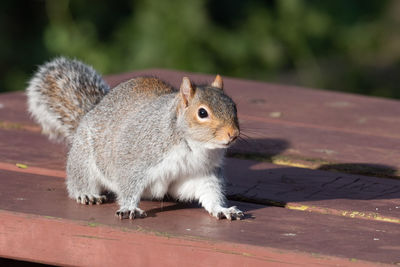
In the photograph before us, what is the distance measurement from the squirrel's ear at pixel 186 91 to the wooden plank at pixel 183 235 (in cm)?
24

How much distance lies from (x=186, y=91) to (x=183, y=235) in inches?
16.3

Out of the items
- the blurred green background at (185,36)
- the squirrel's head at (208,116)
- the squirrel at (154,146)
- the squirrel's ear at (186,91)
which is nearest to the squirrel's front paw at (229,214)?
the squirrel at (154,146)

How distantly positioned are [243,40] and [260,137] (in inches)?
94.8

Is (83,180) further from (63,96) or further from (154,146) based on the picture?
(63,96)

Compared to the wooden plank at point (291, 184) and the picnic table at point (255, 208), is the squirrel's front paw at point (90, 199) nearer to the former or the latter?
the picnic table at point (255, 208)

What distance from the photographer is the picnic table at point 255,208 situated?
151cm

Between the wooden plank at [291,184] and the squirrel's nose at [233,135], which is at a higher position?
the squirrel's nose at [233,135]

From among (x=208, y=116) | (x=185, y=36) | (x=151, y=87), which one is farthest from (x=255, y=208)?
(x=185, y=36)

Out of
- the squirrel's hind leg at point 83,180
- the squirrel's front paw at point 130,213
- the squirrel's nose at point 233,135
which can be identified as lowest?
the squirrel's front paw at point 130,213

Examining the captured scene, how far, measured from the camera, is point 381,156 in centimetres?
228

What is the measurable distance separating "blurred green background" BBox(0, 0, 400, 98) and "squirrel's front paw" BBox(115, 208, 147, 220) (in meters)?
2.86

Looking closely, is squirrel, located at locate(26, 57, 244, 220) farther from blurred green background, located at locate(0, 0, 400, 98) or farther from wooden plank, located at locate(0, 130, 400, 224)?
blurred green background, located at locate(0, 0, 400, 98)

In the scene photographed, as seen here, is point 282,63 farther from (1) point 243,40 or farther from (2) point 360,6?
(2) point 360,6

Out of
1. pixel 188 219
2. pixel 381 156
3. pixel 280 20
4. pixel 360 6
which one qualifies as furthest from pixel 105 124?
pixel 360 6
